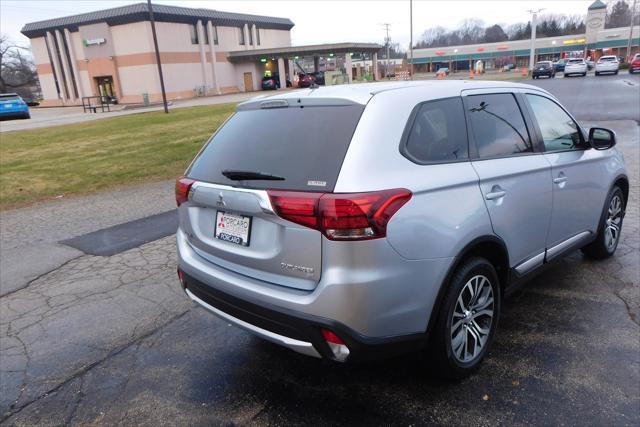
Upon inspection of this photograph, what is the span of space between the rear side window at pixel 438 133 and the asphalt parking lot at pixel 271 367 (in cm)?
128

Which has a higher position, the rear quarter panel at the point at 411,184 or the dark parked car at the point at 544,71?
the rear quarter panel at the point at 411,184

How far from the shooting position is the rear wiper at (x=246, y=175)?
2589mm

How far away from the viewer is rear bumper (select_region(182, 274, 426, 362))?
2.38 meters

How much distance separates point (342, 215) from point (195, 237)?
4.06ft

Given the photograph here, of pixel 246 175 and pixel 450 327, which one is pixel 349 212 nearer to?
pixel 246 175

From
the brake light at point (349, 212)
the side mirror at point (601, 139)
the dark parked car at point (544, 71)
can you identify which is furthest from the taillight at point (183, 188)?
the dark parked car at point (544, 71)

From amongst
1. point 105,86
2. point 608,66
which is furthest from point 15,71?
point 608,66

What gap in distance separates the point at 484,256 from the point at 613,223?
2552 millimetres

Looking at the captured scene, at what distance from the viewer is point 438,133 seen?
2836 mm

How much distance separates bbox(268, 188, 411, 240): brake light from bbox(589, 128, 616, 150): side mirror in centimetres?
272

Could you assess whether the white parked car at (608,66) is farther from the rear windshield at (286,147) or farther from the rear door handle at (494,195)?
the rear windshield at (286,147)

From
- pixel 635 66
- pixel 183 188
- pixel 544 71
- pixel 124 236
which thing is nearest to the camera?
pixel 183 188

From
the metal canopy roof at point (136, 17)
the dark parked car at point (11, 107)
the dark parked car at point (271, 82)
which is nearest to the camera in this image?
the dark parked car at point (11, 107)

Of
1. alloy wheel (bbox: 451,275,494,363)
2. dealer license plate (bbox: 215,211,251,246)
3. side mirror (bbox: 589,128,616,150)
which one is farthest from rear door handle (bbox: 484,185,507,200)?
side mirror (bbox: 589,128,616,150)
